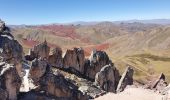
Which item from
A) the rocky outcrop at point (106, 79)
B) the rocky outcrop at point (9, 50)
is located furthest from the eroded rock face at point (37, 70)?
the rocky outcrop at point (106, 79)

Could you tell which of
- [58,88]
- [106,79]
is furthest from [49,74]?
[106,79]

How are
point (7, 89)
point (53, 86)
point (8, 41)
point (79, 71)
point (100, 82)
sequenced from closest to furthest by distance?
1. point (7, 89)
2. point (53, 86)
3. point (8, 41)
4. point (100, 82)
5. point (79, 71)

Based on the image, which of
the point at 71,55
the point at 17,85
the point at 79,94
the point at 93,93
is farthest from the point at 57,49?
the point at 17,85

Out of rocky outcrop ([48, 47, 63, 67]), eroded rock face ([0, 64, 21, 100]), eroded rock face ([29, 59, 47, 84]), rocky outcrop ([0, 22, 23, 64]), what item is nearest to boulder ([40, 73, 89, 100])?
eroded rock face ([29, 59, 47, 84])

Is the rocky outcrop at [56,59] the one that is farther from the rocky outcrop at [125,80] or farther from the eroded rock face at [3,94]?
the eroded rock face at [3,94]

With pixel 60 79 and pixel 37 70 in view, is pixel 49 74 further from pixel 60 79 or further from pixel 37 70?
pixel 60 79

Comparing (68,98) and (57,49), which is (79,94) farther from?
(57,49)
